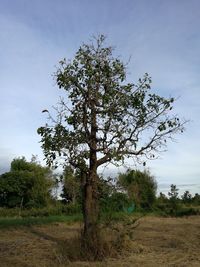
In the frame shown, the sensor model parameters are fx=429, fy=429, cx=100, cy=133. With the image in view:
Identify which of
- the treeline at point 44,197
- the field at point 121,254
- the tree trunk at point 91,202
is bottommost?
the field at point 121,254

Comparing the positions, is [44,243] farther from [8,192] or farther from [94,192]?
[8,192]

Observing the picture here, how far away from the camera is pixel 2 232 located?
15727mm

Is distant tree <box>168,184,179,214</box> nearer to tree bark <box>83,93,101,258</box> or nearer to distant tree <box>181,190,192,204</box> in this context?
distant tree <box>181,190,192,204</box>

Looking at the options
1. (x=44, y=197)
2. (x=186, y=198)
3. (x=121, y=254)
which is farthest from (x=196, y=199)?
(x=121, y=254)

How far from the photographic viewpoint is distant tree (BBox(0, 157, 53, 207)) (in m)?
39.8

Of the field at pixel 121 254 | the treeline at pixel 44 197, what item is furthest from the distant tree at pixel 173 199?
the field at pixel 121 254

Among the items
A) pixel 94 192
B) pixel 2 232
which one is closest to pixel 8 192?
pixel 2 232

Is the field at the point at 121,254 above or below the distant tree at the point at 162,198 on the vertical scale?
below

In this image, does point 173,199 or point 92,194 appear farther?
point 173,199

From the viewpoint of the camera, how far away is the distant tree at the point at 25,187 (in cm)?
3975

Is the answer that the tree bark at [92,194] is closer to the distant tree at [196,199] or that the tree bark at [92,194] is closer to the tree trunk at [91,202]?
the tree trunk at [91,202]

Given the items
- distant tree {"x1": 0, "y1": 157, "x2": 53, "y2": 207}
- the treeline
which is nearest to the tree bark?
the treeline

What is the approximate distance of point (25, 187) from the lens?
1649 inches

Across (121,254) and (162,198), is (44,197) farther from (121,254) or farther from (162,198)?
(121,254)
